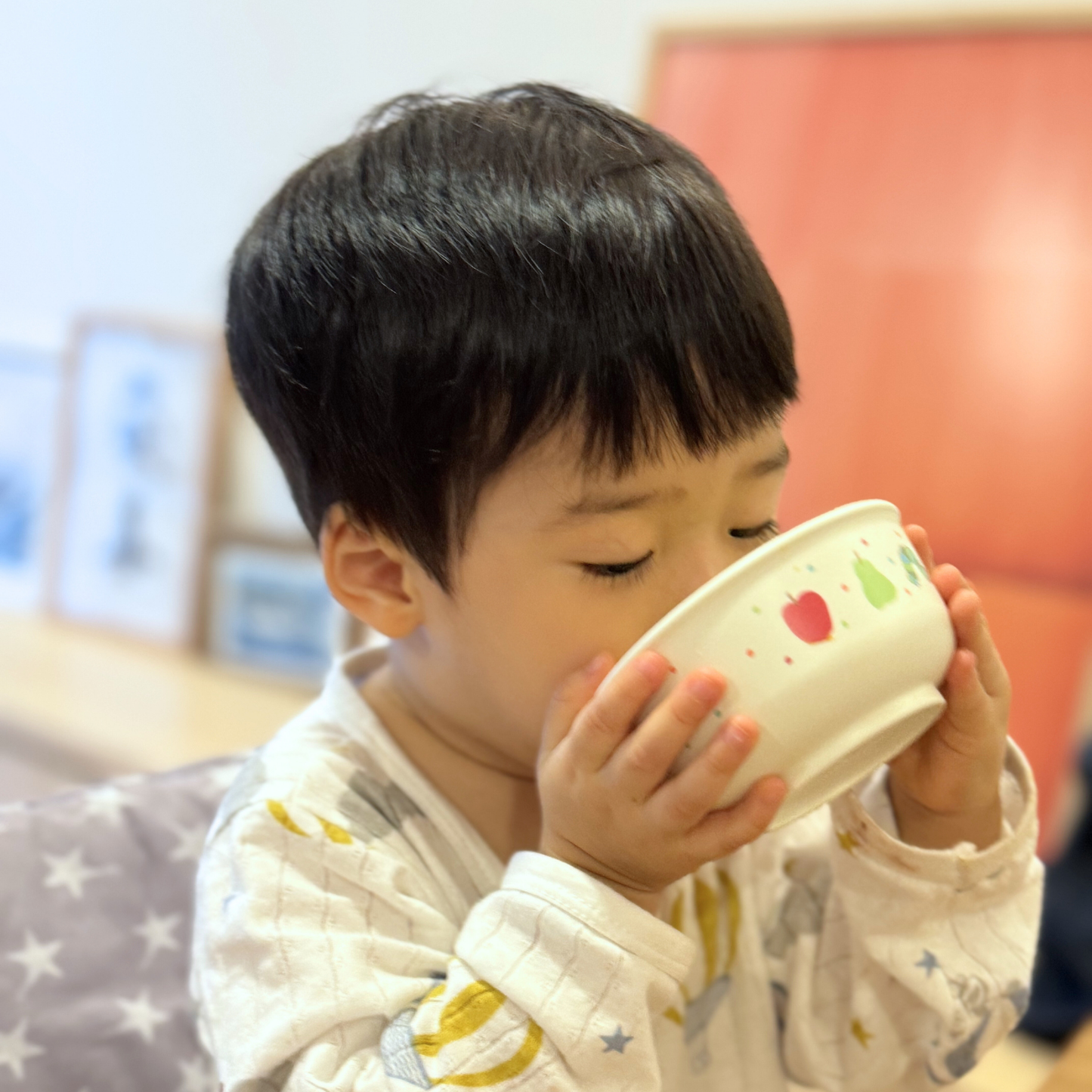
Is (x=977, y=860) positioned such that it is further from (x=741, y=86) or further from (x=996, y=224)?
(x=741, y=86)

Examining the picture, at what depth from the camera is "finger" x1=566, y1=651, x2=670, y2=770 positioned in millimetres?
514

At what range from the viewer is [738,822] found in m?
0.54

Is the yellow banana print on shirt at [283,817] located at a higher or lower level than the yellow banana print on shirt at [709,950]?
higher

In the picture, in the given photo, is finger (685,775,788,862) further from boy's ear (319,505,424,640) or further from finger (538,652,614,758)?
boy's ear (319,505,424,640)

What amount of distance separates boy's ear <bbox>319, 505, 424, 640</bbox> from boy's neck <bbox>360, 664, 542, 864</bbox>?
2.6 inches

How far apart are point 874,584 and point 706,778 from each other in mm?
113

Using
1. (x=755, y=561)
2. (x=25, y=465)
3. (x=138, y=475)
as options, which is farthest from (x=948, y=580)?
(x=25, y=465)

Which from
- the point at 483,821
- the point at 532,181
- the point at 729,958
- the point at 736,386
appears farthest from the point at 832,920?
the point at 532,181

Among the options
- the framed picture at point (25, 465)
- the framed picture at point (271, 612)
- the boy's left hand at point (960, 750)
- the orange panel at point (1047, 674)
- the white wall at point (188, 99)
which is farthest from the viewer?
the framed picture at point (25, 465)

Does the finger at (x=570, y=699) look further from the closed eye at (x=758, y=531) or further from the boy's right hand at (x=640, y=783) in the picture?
the closed eye at (x=758, y=531)

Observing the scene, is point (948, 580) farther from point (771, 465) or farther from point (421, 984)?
point (421, 984)

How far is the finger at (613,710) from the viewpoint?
1.69 ft

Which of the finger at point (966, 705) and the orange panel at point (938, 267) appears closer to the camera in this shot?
the finger at point (966, 705)

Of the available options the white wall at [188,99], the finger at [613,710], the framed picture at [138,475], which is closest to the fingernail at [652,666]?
the finger at [613,710]
